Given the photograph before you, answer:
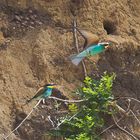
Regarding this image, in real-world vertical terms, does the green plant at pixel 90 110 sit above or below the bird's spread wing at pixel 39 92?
below

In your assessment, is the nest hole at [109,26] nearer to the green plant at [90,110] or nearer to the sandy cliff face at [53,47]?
the sandy cliff face at [53,47]

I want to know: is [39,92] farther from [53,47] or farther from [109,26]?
[109,26]

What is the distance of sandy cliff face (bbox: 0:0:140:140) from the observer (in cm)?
507

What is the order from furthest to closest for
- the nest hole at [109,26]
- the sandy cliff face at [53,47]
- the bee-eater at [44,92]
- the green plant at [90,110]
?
the nest hole at [109,26] → the sandy cliff face at [53,47] → the green plant at [90,110] → the bee-eater at [44,92]

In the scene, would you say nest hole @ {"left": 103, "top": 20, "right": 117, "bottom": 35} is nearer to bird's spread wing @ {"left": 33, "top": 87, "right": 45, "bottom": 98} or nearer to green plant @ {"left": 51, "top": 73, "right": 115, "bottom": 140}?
green plant @ {"left": 51, "top": 73, "right": 115, "bottom": 140}

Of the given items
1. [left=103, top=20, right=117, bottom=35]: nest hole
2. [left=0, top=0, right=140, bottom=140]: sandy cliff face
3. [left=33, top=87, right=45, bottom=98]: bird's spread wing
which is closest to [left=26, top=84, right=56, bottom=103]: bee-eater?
[left=33, top=87, right=45, bottom=98]: bird's spread wing

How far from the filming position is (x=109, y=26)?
6027mm

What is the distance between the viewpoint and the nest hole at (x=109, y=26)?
5.99m

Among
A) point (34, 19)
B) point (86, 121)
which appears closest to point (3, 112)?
point (86, 121)

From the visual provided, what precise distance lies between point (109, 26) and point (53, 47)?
784 mm

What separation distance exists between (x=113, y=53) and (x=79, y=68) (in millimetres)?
450

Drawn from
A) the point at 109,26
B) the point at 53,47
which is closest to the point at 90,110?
the point at 53,47

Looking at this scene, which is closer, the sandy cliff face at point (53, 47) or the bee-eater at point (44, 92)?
the bee-eater at point (44, 92)

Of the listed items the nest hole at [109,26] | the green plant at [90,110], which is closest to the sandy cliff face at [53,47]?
the nest hole at [109,26]
